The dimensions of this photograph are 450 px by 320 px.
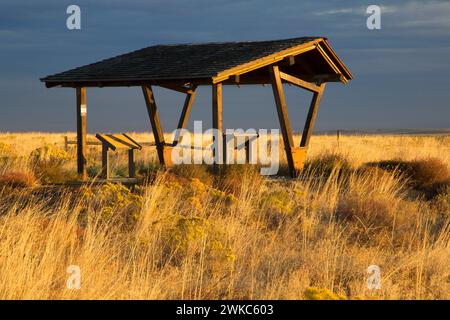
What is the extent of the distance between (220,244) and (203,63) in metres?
9.01

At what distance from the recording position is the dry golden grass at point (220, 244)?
816 centimetres

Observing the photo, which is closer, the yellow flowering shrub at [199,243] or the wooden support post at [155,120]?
the yellow flowering shrub at [199,243]

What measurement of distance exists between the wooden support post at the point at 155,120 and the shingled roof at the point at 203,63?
0.79 m

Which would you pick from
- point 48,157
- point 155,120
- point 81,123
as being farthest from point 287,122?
point 48,157

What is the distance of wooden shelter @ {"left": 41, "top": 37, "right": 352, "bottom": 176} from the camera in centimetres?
1720

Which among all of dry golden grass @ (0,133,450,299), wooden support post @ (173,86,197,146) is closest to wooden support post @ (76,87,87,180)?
wooden support post @ (173,86,197,146)

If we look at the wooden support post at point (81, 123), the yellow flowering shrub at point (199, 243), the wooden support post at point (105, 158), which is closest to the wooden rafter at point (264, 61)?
the wooden support post at point (105, 158)

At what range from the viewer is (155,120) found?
20.3 meters

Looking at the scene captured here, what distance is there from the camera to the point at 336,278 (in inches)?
360

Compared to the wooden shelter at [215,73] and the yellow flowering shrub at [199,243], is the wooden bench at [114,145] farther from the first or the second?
the yellow flowering shrub at [199,243]

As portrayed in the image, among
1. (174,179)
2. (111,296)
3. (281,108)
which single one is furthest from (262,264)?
(281,108)

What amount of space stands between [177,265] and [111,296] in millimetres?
2215

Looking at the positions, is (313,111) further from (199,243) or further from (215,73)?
(199,243)
